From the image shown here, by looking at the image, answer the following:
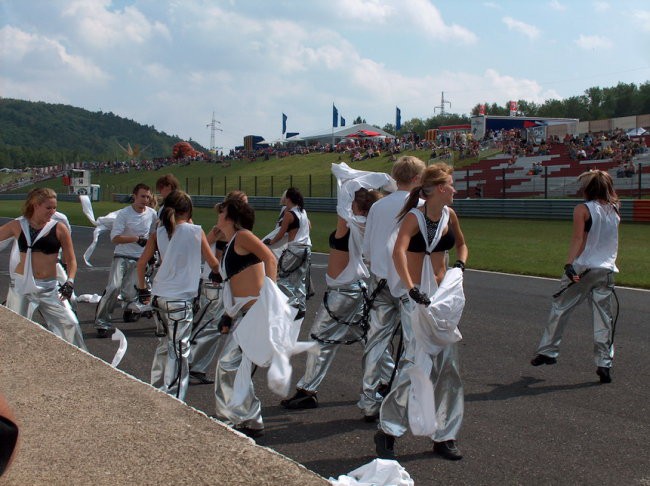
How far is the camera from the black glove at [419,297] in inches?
189

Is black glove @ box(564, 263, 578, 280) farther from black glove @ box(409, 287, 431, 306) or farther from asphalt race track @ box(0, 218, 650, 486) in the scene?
black glove @ box(409, 287, 431, 306)

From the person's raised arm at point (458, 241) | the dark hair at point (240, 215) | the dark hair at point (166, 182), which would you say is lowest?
the person's raised arm at point (458, 241)

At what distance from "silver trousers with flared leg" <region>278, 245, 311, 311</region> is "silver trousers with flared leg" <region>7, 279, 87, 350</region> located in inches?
120

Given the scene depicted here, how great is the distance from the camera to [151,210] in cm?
992

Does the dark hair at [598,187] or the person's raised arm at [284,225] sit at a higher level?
the dark hair at [598,187]

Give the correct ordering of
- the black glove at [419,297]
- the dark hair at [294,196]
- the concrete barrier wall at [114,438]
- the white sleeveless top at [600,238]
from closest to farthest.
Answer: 1. the concrete barrier wall at [114,438]
2. the black glove at [419,297]
3. the white sleeveless top at [600,238]
4. the dark hair at [294,196]

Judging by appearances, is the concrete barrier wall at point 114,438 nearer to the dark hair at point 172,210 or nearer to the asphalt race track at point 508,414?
the asphalt race track at point 508,414

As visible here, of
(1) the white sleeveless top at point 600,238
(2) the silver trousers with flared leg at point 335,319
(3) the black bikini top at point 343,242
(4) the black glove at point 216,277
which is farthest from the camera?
(1) the white sleeveless top at point 600,238

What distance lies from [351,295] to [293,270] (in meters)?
3.24

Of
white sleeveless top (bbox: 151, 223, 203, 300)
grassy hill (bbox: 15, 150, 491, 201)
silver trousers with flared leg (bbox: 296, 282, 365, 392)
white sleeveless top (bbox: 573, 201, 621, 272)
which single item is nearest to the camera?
white sleeveless top (bbox: 151, 223, 203, 300)

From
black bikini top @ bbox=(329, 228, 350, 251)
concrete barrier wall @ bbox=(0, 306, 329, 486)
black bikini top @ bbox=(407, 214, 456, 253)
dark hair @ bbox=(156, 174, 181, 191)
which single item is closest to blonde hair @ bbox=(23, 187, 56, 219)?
dark hair @ bbox=(156, 174, 181, 191)

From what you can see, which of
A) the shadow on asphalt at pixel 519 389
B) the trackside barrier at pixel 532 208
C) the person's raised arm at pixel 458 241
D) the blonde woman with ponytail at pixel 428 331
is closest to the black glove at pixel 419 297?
the blonde woman with ponytail at pixel 428 331

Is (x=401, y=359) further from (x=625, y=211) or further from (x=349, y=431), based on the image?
(x=625, y=211)

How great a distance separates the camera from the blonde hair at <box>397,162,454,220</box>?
5246 mm
